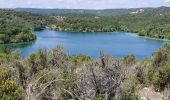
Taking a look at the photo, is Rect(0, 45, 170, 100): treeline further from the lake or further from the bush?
the lake

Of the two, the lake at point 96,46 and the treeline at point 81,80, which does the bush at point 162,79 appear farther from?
the lake at point 96,46

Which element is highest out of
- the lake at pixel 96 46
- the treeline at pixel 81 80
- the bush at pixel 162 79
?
the treeline at pixel 81 80

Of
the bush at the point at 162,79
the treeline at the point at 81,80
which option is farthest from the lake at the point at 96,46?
→ the bush at the point at 162,79

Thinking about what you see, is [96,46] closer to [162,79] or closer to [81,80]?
[162,79]

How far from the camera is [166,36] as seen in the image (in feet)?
531

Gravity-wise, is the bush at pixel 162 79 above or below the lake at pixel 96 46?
above

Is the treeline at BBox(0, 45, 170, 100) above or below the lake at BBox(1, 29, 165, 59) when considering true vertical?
above

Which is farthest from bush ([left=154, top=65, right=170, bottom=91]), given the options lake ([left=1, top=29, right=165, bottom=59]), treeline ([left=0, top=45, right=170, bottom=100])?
lake ([left=1, top=29, right=165, bottom=59])

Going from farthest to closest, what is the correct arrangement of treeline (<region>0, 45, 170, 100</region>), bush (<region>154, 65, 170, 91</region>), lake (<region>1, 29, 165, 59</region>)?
1. lake (<region>1, 29, 165, 59</region>)
2. bush (<region>154, 65, 170, 91</region>)
3. treeline (<region>0, 45, 170, 100</region>)

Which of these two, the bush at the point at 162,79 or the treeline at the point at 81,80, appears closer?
the treeline at the point at 81,80

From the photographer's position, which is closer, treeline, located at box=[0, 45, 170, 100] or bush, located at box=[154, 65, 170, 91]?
treeline, located at box=[0, 45, 170, 100]

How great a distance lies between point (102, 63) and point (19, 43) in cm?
11189

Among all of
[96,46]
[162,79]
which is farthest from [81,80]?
[96,46]

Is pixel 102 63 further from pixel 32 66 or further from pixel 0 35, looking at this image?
pixel 0 35
